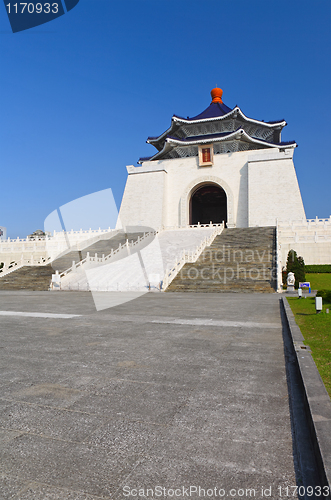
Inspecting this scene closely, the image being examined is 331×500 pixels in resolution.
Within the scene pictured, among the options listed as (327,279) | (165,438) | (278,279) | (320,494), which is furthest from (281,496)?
(327,279)

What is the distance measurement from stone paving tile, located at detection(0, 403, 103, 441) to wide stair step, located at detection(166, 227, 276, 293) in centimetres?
1270

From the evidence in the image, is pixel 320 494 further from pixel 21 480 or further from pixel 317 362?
pixel 317 362

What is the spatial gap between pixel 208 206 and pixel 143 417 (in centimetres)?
4598

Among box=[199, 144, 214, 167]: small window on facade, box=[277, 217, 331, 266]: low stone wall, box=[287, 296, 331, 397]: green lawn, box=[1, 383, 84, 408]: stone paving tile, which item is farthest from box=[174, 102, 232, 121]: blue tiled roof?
box=[1, 383, 84, 408]: stone paving tile

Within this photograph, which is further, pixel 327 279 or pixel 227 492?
pixel 327 279

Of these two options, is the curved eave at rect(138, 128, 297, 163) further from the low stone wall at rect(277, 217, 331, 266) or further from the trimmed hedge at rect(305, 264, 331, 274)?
the trimmed hedge at rect(305, 264, 331, 274)

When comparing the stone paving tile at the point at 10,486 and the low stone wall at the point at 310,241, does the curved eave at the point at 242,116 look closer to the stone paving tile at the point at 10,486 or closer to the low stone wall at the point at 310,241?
the low stone wall at the point at 310,241

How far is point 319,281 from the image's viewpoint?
19359 millimetres

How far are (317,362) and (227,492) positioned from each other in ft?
8.53

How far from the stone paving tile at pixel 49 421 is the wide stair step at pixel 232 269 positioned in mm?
12705

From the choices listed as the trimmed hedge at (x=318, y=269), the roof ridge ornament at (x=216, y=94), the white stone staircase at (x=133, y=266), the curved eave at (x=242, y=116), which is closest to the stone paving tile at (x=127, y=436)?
the white stone staircase at (x=133, y=266)

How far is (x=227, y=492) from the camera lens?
6.37 ft

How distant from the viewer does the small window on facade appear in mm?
36219

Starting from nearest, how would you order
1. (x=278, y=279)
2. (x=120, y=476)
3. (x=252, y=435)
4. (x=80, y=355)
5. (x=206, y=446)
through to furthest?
(x=120, y=476)
(x=206, y=446)
(x=252, y=435)
(x=80, y=355)
(x=278, y=279)
